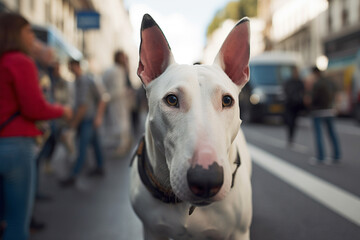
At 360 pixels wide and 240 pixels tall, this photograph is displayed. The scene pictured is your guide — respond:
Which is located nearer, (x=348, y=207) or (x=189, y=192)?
(x=189, y=192)

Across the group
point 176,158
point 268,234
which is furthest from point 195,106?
point 268,234

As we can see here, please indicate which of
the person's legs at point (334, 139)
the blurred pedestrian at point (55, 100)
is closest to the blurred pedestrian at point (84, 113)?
the blurred pedestrian at point (55, 100)

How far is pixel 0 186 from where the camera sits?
2.42 m

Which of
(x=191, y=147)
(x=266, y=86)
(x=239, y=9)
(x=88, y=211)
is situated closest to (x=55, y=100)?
(x=88, y=211)

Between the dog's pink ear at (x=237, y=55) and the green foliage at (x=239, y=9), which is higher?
the green foliage at (x=239, y=9)

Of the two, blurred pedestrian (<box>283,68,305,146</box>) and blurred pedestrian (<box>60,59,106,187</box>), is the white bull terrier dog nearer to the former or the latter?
blurred pedestrian (<box>60,59,106,187</box>)

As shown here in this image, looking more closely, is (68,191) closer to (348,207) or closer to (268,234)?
(268,234)

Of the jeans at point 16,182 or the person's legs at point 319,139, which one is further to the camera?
the person's legs at point 319,139

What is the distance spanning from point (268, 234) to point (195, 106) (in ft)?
6.74

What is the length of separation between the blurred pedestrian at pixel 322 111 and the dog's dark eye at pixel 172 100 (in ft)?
18.3

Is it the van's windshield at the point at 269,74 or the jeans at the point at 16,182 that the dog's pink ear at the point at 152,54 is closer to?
the jeans at the point at 16,182

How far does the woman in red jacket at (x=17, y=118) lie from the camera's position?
2309 millimetres

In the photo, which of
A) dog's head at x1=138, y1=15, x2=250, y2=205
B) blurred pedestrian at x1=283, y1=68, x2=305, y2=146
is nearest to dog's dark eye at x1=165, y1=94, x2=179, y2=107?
dog's head at x1=138, y1=15, x2=250, y2=205

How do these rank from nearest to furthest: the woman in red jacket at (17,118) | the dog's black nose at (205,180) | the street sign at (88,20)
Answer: the dog's black nose at (205,180)
the woman in red jacket at (17,118)
the street sign at (88,20)
